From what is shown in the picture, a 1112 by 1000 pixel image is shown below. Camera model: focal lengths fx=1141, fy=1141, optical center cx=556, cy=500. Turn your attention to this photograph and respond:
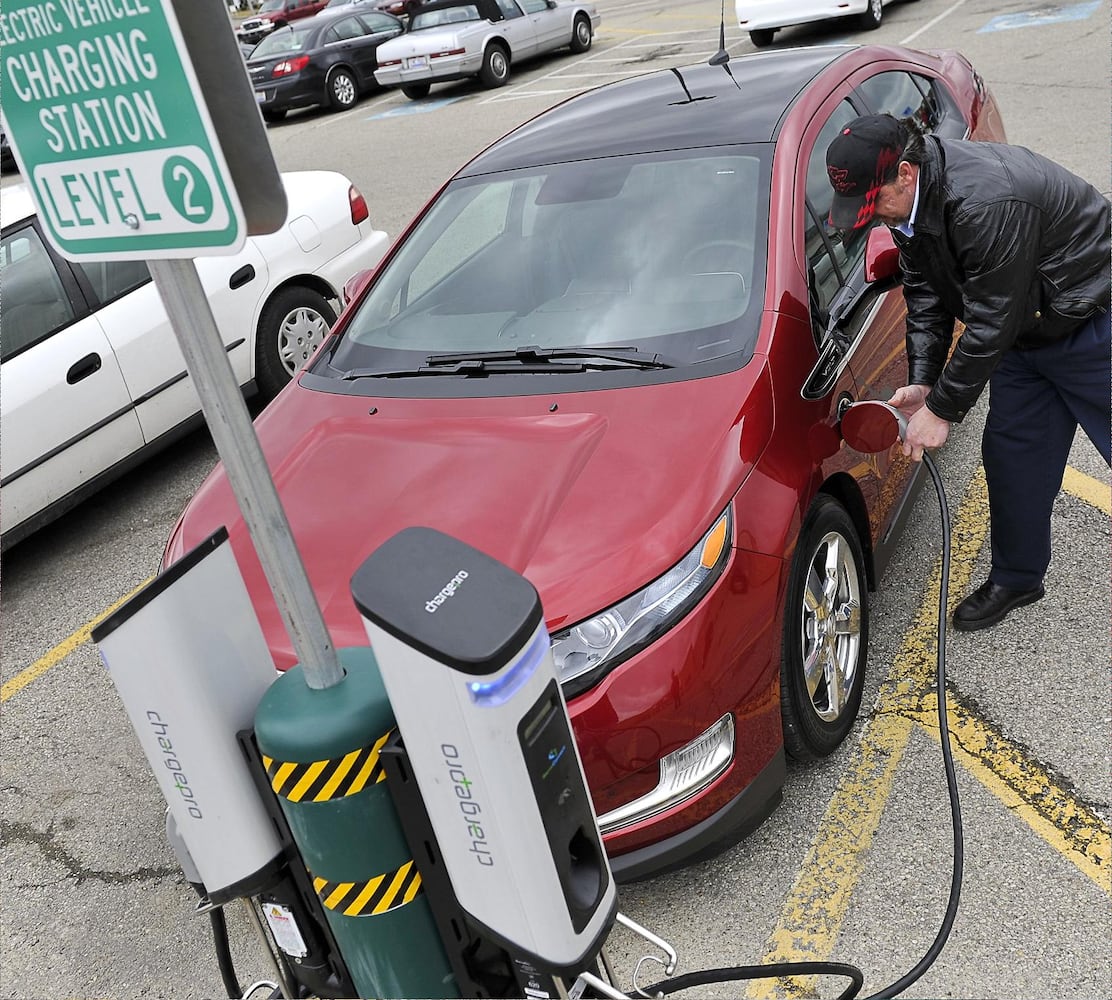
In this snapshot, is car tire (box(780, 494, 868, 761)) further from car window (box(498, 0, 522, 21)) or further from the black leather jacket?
car window (box(498, 0, 522, 21))

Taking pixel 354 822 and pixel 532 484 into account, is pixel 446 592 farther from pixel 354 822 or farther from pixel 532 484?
pixel 532 484

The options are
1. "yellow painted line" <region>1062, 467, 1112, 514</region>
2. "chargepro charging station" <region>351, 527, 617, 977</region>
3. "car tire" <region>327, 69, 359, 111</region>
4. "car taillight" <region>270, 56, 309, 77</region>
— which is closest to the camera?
"chargepro charging station" <region>351, 527, 617, 977</region>

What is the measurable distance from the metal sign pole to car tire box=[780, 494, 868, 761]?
1388mm

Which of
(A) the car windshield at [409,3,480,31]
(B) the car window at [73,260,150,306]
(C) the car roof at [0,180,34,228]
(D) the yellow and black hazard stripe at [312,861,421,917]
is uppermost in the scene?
(C) the car roof at [0,180,34,228]

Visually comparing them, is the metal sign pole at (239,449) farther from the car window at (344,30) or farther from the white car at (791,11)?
the car window at (344,30)

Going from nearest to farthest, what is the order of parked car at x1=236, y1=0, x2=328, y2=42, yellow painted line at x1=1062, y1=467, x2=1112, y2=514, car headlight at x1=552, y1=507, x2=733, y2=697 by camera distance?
car headlight at x1=552, y1=507, x2=733, y2=697 < yellow painted line at x1=1062, y1=467, x2=1112, y2=514 < parked car at x1=236, y1=0, x2=328, y2=42

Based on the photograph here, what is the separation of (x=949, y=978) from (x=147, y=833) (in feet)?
7.58

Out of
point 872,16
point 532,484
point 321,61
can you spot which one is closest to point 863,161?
point 532,484

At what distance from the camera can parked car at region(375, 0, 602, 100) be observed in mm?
15602

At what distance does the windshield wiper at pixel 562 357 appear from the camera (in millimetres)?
3182

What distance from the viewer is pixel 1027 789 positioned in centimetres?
300

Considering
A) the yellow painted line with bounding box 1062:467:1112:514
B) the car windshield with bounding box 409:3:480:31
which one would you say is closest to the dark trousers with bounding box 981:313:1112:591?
the yellow painted line with bounding box 1062:467:1112:514

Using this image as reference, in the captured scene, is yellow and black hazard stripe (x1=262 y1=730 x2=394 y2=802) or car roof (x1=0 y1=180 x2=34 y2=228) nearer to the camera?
yellow and black hazard stripe (x1=262 y1=730 x2=394 y2=802)

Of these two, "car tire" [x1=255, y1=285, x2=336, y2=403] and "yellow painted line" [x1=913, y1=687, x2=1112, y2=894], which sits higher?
"car tire" [x1=255, y1=285, x2=336, y2=403]
